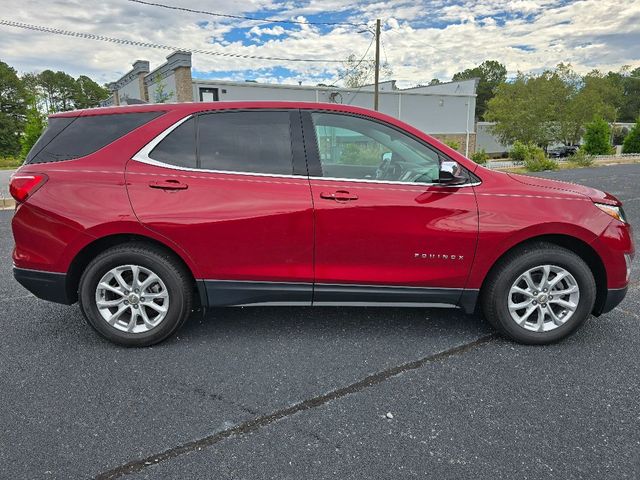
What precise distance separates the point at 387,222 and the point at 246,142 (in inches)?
46.0

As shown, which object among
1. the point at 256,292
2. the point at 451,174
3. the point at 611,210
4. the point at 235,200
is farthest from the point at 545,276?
the point at 235,200

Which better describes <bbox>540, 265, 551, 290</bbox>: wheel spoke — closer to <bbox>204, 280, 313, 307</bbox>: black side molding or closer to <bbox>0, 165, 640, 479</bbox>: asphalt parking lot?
<bbox>0, 165, 640, 479</bbox>: asphalt parking lot

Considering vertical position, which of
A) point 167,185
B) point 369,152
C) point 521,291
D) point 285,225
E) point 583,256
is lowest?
point 521,291

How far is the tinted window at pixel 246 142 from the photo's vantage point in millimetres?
3027

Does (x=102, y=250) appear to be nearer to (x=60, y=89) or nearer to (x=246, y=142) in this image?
(x=246, y=142)

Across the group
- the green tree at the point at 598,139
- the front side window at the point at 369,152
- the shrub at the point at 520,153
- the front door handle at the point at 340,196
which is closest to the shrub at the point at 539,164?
the shrub at the point at 520,153

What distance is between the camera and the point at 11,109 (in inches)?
2023

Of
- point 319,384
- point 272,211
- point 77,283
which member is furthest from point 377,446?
point 77,283

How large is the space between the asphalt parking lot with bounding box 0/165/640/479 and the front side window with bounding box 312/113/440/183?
125cm

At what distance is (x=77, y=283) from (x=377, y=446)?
8.10 ft

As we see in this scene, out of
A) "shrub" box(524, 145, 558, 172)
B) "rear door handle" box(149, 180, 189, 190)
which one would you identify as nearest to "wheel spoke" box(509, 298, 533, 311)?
"rear door handle" box(149, 180, 189, 190)

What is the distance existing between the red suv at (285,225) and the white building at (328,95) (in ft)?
62.4

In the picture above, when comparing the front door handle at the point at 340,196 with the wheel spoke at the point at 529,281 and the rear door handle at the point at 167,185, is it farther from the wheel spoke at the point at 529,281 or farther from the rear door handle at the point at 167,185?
the wheel spoke at the point at 529,281

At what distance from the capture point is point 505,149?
40500 millimetres
